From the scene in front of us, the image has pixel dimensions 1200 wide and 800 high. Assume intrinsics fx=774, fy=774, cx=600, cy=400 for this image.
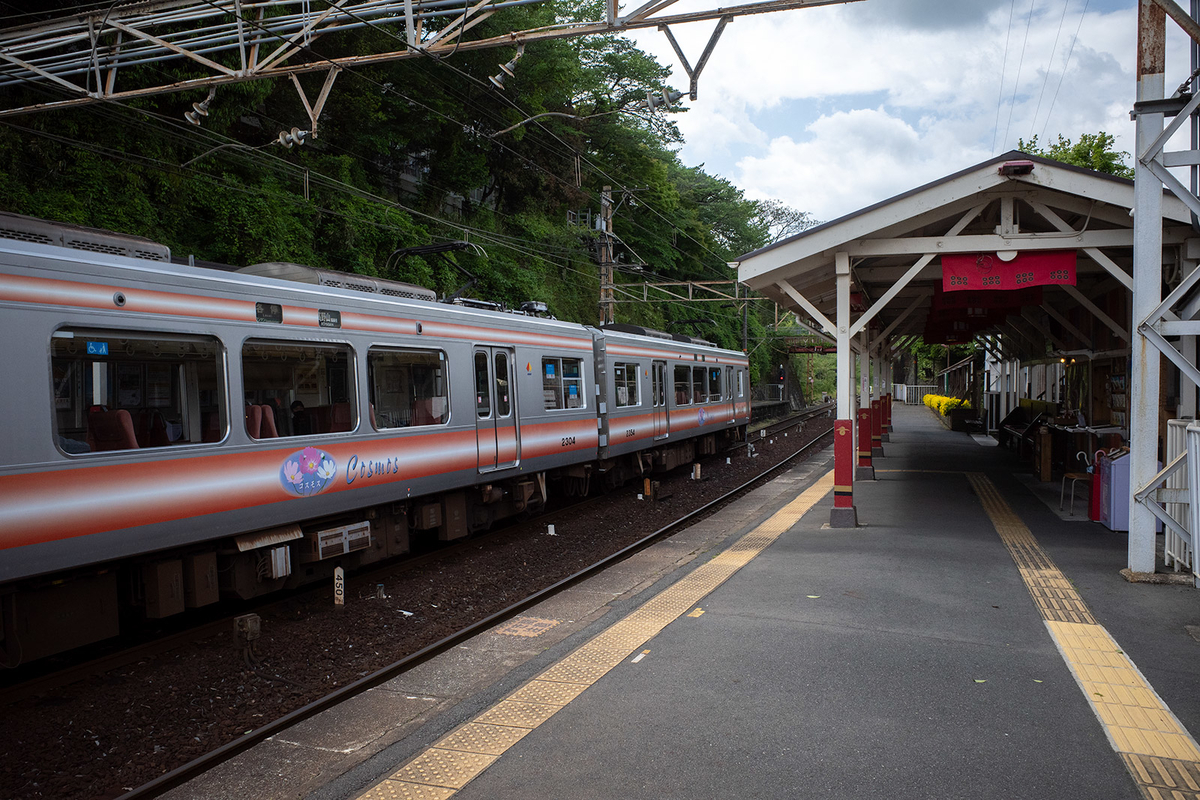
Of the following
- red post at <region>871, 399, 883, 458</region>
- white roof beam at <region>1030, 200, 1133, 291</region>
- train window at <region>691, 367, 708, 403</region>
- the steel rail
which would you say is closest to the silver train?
the steel rail

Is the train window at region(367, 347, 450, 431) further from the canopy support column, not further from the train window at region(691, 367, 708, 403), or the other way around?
the train window at region(691, 367, 708, 403)

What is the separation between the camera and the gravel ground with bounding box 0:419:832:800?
159 inches

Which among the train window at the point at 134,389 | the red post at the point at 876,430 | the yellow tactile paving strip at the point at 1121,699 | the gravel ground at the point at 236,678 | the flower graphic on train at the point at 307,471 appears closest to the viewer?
the yellow tactile paving strip at the point at 1121,699

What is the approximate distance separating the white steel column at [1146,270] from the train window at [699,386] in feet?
33.8

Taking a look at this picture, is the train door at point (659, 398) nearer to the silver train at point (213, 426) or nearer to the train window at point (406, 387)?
the silver train at point (213, 426)

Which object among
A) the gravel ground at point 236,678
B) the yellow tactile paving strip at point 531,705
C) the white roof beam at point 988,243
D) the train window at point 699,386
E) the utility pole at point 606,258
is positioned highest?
the utility pole at point 606,258

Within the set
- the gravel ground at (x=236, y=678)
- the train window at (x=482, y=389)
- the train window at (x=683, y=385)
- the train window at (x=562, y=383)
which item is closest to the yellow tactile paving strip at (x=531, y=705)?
the gravel ground at (x=236, y=678)

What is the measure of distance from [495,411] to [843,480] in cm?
431

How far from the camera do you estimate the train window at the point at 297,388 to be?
5.96 meters

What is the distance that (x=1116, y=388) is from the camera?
11883mm

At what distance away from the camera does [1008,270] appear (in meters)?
8.78

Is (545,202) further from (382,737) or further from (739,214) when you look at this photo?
(382,737)

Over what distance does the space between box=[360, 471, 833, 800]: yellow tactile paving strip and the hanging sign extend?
4579mm

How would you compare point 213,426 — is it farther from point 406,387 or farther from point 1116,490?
point 1116,490
